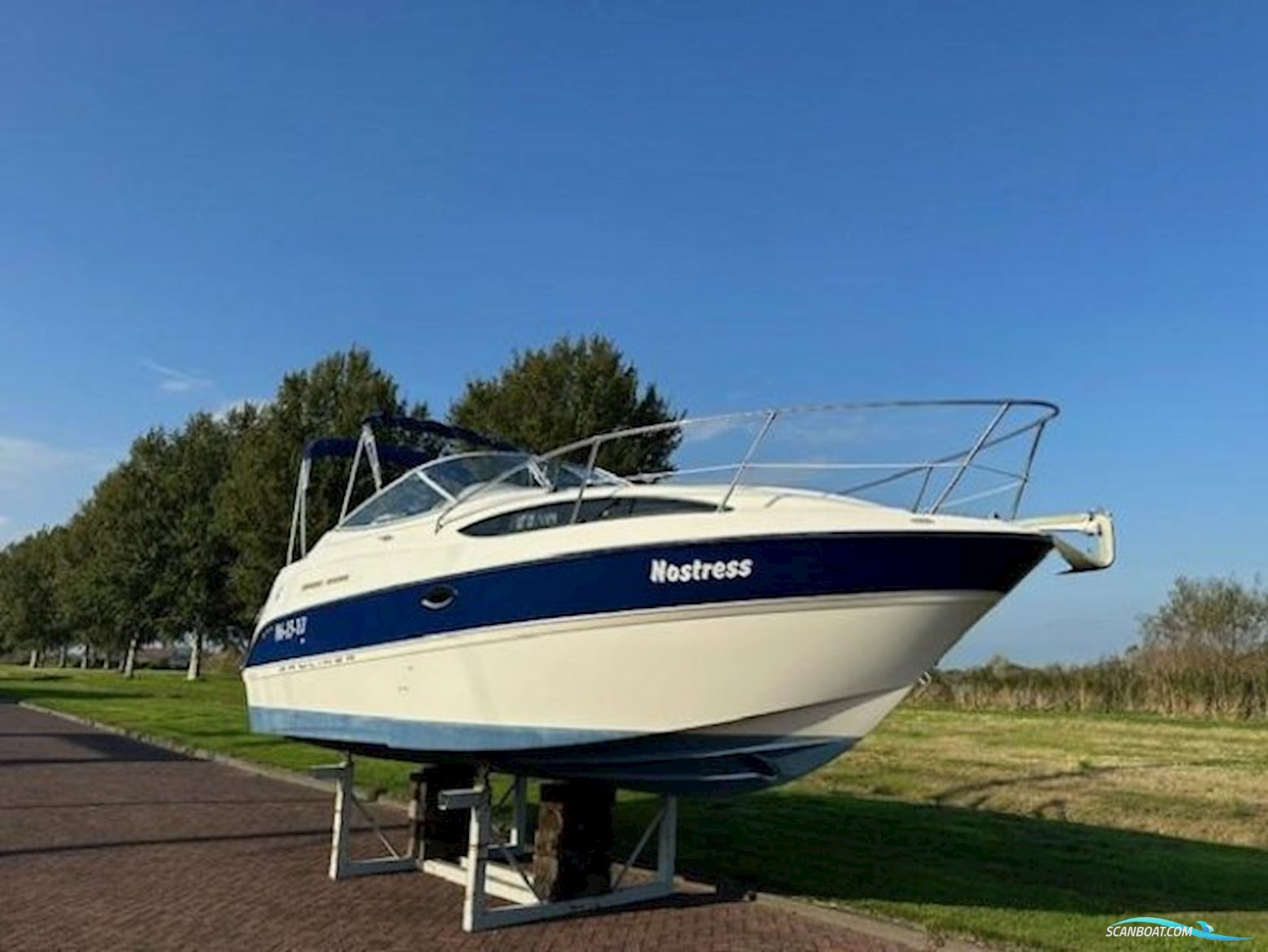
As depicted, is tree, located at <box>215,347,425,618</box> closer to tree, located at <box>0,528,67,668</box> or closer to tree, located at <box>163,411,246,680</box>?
tree, located at <box>163,411,246,680</box>

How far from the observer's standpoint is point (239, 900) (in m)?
7.99

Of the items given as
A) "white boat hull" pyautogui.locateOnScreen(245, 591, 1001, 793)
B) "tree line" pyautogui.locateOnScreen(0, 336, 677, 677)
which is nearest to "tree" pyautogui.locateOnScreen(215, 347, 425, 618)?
"tree line" pyautogui.locateOnScreen(0, 336, 677, 677)

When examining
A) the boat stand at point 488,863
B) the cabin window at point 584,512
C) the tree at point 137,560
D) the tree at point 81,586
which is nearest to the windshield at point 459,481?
the cabin window at point 584,512

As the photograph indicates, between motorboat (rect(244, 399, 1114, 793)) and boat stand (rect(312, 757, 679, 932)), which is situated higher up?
motorboat (rect(244, 399, 1114, 793))

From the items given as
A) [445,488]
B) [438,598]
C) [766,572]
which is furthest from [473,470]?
[766,572]

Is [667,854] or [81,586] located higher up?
[81,586]

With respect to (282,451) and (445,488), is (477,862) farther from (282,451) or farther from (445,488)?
(282,451)

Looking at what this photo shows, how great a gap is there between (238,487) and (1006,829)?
29.4 metres

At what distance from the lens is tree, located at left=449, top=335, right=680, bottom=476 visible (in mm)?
30891

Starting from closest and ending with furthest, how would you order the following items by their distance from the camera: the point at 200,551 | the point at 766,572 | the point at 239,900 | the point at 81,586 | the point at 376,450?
the point at 766,572
the point at 239,900
the point at 376,450
the point at 200,551
the point at 81,586

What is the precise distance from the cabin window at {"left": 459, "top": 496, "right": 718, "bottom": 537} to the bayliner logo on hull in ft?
1.32

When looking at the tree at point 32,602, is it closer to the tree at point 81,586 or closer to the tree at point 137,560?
the tree at point 81,586

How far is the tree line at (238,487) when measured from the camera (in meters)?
31.5

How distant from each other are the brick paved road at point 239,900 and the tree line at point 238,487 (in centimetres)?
1284
